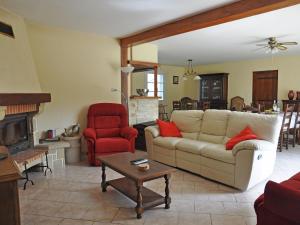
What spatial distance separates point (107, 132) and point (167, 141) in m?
1.23

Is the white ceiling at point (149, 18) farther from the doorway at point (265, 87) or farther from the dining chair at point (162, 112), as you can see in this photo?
the dining chair at point (162, 112)

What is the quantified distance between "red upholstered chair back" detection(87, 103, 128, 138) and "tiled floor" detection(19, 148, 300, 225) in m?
1.08

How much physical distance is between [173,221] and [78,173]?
1.93 metres

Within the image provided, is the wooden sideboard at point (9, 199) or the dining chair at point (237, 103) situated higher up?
the dining chair at point (237, 103)

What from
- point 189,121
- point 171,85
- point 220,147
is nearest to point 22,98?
point 189,121

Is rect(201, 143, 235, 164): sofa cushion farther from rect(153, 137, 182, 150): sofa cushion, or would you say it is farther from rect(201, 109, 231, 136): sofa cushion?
rect(153, 137, 182, 150): sofa cushion

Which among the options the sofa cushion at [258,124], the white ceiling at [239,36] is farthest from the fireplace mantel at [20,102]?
the sofa cushion at [258,124]

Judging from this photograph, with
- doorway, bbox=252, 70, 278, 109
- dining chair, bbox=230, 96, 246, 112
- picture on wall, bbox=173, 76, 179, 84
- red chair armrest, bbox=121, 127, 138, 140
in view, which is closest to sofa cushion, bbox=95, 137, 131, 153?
red chair armrest, bbox=121, 127, 138, 140

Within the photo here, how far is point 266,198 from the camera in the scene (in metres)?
1.62

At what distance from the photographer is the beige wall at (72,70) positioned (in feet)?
14.0

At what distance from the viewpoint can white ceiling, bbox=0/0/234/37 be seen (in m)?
3.12

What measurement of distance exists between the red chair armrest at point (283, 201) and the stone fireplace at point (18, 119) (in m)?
2.99

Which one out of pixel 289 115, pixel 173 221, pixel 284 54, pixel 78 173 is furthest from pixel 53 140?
pixel 284 54

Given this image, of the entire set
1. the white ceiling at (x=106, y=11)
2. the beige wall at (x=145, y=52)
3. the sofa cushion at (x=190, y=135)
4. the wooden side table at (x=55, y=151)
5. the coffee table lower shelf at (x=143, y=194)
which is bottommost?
the coffee table lower shelf at (x=143, y=194)
